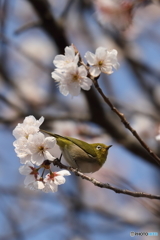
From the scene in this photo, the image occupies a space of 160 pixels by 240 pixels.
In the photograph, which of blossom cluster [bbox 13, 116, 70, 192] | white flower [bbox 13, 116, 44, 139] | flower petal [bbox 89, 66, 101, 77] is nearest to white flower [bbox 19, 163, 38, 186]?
blossom cluster [bbox 13, 116, 70, 192]

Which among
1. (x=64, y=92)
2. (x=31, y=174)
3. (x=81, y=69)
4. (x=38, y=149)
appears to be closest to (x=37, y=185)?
(x=31, y=174)

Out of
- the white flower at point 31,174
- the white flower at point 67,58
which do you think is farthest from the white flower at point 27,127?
the white flower at point 67,58

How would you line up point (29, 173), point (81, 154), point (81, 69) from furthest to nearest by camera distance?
point (81, 154), point (29, 173), point (81, 69)

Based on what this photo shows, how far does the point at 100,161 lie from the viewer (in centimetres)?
201

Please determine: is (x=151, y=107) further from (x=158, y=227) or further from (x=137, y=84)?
(x=158, y=227)

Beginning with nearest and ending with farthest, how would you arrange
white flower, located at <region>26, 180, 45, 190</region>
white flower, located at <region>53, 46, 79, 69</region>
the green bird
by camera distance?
white flower, located at <region>53, 46, 79, 69</region> < white flower, located at <region>26, 180, 45, 190</region> < the green bird

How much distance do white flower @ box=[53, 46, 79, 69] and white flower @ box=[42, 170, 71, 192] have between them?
1.54 ft

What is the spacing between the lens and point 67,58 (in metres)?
1.38

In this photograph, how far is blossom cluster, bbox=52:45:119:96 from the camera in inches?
53.7

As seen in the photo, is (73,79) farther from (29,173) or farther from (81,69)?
(29,173)

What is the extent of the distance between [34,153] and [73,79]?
0.34 meters

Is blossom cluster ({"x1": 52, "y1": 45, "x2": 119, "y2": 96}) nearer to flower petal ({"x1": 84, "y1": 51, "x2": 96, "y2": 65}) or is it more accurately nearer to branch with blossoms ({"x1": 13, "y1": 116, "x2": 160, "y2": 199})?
flower petal ({"x1": 84, "y1": 51, "x2": 96, "y2": 65})

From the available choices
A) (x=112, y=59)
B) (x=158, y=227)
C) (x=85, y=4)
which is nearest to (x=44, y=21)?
(x=85, y=4)

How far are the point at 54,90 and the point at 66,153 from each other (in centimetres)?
310
